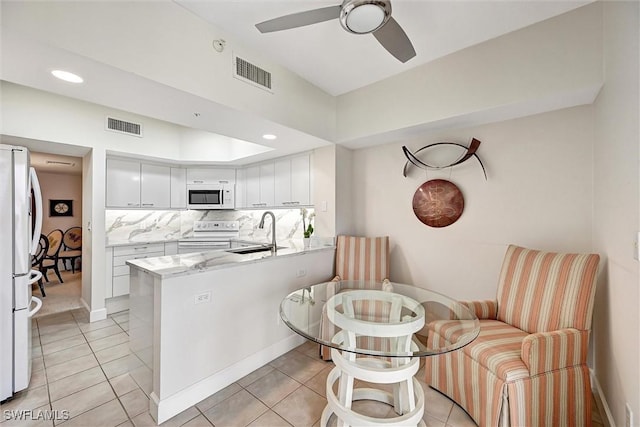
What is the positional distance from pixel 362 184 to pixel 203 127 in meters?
1.99

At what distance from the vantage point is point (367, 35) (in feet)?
6.95

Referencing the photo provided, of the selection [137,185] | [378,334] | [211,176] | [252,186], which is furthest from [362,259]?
[137,185]

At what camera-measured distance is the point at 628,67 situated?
137 centimetres

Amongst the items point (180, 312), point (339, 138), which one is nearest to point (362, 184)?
point (339, 138)

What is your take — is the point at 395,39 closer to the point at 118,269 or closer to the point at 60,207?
the point at 118,269

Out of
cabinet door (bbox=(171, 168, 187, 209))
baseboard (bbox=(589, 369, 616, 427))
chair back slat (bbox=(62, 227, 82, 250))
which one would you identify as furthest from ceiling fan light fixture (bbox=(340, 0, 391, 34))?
chair back slat (bbox=(62, 227, 82, 250))

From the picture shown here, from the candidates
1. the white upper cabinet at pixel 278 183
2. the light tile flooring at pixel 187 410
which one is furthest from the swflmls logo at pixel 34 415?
the white upper cabinet at pixel 278 183

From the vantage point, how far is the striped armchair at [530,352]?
57.8 inches

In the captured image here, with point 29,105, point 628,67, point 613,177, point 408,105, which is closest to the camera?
point 628,67

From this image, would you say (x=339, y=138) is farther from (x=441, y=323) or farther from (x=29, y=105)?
(x=29, y=105)

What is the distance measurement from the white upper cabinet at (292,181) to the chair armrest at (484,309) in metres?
2.24

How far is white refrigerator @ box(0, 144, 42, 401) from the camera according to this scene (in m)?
1.80

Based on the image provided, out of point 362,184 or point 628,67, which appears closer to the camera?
point 628,67

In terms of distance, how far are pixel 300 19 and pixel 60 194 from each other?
8469mm
